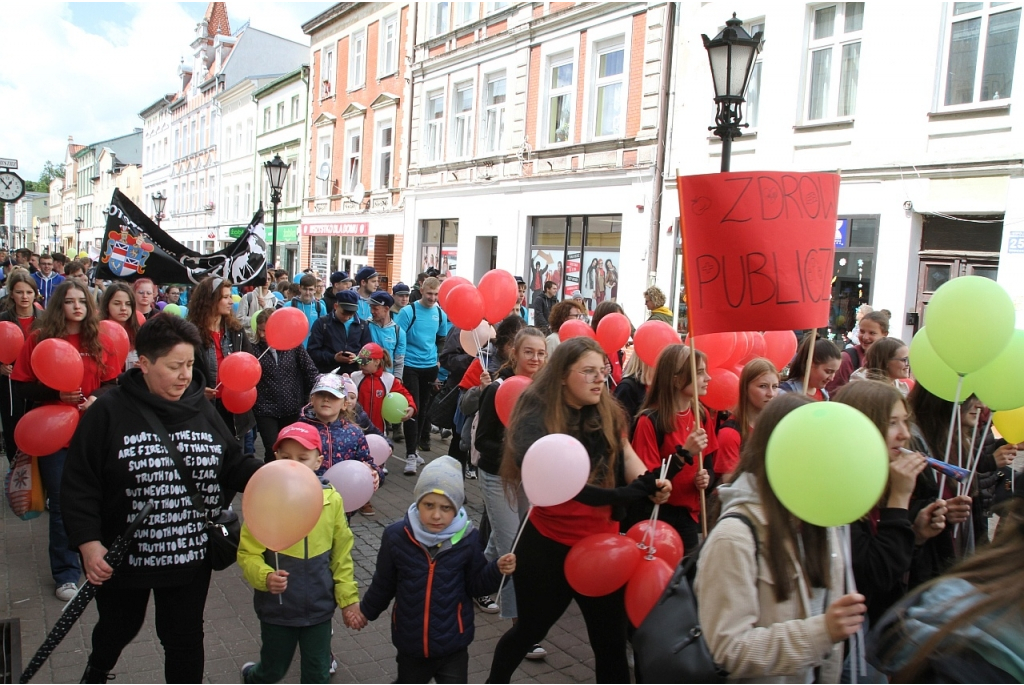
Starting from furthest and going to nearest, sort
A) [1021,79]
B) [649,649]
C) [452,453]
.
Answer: [1021,79] → [452,453] → [649,649]

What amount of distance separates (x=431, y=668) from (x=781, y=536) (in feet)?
5.70

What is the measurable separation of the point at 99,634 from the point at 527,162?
56.9 feet

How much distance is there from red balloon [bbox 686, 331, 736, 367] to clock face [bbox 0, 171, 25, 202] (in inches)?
480

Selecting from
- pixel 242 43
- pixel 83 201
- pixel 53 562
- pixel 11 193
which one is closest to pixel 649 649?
pixel 53 562

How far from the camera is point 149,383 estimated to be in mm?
3088

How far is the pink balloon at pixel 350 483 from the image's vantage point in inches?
152

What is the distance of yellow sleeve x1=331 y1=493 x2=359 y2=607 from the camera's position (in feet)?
10.8

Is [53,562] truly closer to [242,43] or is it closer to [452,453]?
[452,453]

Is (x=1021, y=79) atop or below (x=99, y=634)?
atop

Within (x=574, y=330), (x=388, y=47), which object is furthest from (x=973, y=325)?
(x=388, y=47)

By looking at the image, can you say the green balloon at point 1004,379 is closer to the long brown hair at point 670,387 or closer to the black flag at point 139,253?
the long brown hair at point 670,387

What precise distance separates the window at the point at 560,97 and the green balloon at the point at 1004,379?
15.5 metres

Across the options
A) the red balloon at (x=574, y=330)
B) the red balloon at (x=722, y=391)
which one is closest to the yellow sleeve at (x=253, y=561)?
the red balloon at (x=722, y=391)

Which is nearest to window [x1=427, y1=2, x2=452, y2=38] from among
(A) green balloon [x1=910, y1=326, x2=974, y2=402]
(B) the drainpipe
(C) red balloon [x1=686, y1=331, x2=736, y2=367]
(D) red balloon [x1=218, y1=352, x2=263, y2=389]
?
(B) the drainpipe
